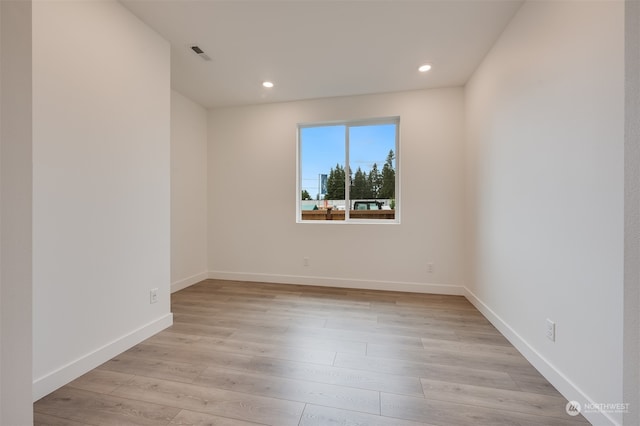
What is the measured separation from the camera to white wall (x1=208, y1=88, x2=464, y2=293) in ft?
10.5

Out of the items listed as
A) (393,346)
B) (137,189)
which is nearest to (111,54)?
(137,189)

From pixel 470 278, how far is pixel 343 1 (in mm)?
3027

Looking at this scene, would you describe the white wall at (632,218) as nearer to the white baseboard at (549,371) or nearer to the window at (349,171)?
the white baseboard at (549,371)

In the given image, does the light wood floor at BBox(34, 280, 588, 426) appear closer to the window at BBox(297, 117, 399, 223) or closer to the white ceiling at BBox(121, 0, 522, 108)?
the window at BBox(297, 117, 399, 223)

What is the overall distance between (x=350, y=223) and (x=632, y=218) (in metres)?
2.95

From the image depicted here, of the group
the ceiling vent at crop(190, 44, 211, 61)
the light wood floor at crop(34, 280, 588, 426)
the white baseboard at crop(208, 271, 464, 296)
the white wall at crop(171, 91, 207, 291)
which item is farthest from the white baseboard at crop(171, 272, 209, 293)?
the ceiling vent at crop(190, 44, 211, 61)

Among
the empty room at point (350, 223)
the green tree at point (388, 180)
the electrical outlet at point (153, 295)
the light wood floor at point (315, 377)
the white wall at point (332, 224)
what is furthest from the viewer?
the green tree at point (388, 180)

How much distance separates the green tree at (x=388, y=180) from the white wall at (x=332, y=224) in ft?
0.69

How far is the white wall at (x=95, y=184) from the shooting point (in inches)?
56.6

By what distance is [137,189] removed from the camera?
6.59 ft

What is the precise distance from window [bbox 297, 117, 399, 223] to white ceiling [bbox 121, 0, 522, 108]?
60 centimetres

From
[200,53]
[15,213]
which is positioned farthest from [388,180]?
[15,213]

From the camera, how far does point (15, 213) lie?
0.73 meters

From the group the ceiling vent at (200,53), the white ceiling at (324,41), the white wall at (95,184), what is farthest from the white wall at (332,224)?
the white wall at (95,184)
